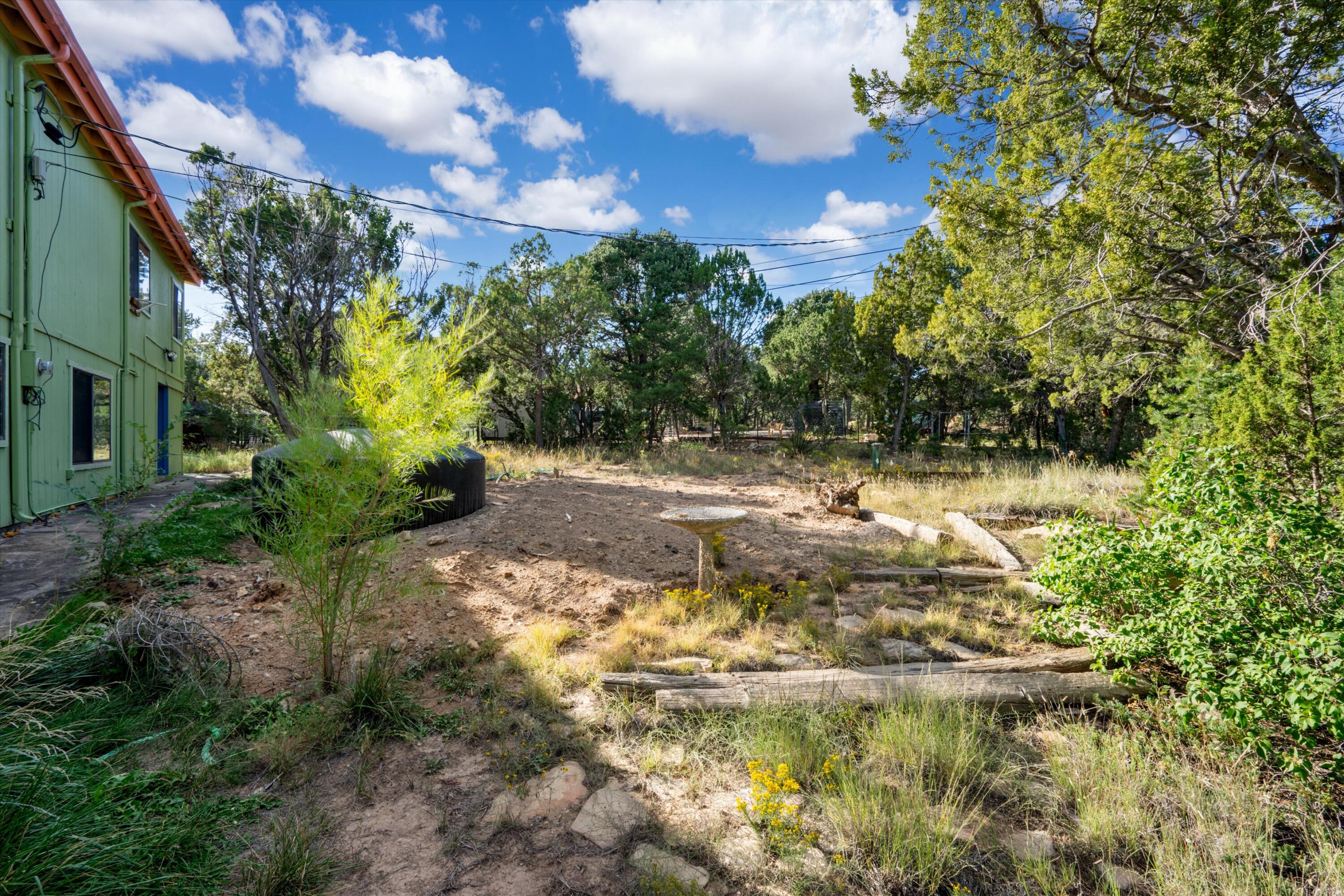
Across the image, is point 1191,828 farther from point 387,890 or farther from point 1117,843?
point 387,890

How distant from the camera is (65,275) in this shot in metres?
7.38

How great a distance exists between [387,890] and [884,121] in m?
8.20

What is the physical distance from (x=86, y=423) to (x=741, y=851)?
34.3 feet

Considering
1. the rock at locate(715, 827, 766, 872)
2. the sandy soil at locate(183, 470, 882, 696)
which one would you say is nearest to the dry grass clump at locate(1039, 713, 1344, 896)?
the rock at locate(715, 827, 766, 872)

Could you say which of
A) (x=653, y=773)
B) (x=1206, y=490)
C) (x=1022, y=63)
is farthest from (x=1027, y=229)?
(x=653, y=773)

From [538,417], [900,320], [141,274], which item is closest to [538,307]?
[538,417]

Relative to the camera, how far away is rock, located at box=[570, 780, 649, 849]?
241 centimetres

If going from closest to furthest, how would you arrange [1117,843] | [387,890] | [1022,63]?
[387,890] → [1117,843] → [1022,63]

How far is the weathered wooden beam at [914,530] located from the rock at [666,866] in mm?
5640

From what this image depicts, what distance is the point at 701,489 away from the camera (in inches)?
432

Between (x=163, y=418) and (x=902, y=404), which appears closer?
(x=163, y=418)

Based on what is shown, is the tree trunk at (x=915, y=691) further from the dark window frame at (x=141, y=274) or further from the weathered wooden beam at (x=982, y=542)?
the dark window frame at (x=141, y=274)

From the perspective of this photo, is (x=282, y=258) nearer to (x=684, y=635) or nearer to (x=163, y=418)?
(x=163, y=418)

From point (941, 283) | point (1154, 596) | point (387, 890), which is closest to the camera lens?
point (387, 890)
